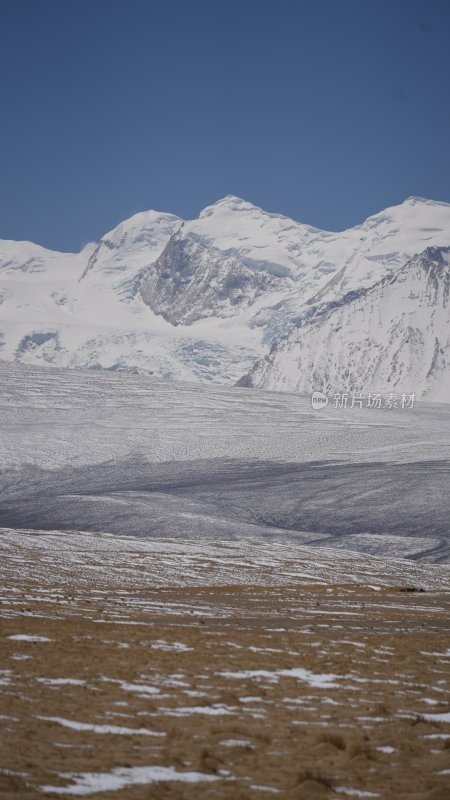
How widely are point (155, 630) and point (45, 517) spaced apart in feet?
157

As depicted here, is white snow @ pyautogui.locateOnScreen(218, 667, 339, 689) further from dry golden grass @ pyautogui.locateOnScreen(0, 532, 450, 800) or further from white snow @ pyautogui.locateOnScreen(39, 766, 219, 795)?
white snow @ pyautogui.locateOnScreen(39, 766, 219, 795)

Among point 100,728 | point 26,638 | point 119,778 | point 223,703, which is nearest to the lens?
point 119,778

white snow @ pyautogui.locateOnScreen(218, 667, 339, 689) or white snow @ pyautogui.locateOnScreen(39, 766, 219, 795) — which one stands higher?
white snow @ pyautogui.locateOnScreen(39, 766, 219, 795)

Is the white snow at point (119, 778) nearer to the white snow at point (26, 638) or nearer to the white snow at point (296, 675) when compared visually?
the white snow at point (296, 675)

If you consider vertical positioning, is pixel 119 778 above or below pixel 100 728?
above

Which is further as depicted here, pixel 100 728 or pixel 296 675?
pixel 296 675


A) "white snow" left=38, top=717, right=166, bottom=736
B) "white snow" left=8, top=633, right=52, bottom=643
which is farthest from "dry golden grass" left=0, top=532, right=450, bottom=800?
"white snow" left=8, top=633, right=52, bottom=643

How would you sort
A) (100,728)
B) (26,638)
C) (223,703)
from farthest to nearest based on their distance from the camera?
(26,638), (223,703), (100,728)

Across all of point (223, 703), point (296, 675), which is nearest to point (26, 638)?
point (296, 675)

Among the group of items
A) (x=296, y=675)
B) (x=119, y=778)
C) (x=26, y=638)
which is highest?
(x=119, y=778)

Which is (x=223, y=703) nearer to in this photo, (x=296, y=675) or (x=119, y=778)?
(x=296, y=675)

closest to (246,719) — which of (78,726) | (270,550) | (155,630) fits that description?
(78,726)

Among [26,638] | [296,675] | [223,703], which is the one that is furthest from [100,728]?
[26,638]

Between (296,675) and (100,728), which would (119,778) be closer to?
(100,728)
